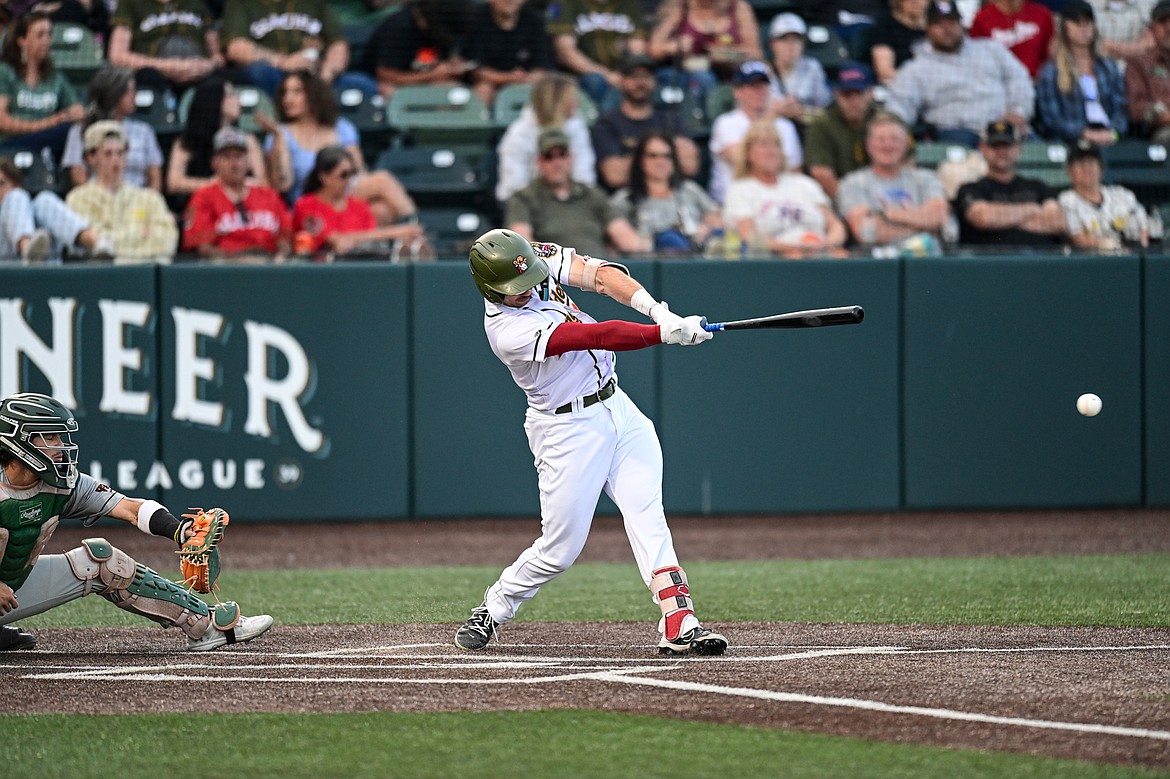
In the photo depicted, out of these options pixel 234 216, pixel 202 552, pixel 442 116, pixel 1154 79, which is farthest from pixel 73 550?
pixel 1154 79

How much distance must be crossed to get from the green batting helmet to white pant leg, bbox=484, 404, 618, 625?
21.0 inches

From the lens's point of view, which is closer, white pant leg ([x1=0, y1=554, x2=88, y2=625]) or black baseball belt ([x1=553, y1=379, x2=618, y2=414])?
white pant leg ([x1=0, y1=554, x2=88, y2=625])

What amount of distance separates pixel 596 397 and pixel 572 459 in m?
0.27

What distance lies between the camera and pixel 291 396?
11.3 m

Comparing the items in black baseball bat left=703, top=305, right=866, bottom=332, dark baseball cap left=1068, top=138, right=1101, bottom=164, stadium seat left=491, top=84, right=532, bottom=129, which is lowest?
black baseball bat left=703, top=305, right=866, bottom=332

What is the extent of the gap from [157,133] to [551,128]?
9.76 ft

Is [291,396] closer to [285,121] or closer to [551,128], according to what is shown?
[285,121]

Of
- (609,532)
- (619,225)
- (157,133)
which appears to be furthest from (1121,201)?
(157,133)

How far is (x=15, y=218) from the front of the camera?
36.3ft

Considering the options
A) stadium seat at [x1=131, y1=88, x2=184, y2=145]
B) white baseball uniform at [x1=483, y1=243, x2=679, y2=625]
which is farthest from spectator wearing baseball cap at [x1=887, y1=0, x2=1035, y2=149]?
white baseball uniform at [x1=483, y1=243, x2=679, y2=625]

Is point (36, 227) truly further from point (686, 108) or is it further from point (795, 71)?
point (795, 71)

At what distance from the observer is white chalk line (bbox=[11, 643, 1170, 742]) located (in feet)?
15.4

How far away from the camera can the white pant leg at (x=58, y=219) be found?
36.4ft

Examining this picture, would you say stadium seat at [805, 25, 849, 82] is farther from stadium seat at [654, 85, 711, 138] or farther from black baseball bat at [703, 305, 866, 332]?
black baseball bat at [703, 305, 866, 332]
